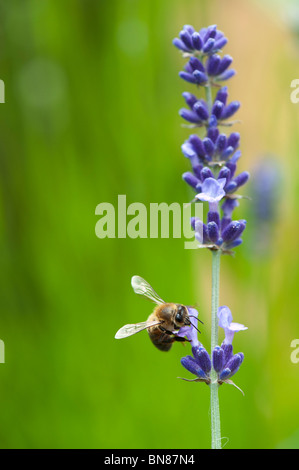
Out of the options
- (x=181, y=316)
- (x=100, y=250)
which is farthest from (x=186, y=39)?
(x=100, y=250)

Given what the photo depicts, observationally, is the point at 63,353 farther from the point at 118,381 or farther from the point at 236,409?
the point at 236,409

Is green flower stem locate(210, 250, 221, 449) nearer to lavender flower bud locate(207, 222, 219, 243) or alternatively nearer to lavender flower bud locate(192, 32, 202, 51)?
lavender flower bud locate(207, 222, 219, 243)

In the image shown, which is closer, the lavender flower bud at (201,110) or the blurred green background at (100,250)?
the lavender flower bud at (201,110)

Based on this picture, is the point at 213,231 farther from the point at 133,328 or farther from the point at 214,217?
the point at 133,328

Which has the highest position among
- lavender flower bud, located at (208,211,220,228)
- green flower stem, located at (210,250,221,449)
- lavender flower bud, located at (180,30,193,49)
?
lavender flower bud, located at (180,30,193,49)

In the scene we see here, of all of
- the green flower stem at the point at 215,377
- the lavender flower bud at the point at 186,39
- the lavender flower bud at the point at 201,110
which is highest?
the lavender flower bud at the point at 186,39

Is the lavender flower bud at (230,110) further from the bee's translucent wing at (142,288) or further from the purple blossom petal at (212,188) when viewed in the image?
the bee's translucent wing at (142,288)

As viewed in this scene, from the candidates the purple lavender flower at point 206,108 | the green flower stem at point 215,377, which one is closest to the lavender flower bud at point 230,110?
the purple lavender flower at point 206,108

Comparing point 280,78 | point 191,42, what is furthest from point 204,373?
point 280,78

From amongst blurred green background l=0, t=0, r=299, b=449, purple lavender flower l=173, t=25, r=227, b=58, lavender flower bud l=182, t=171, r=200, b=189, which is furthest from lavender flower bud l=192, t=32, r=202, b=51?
blurred green background l=0, t=0, r=299, b=449
